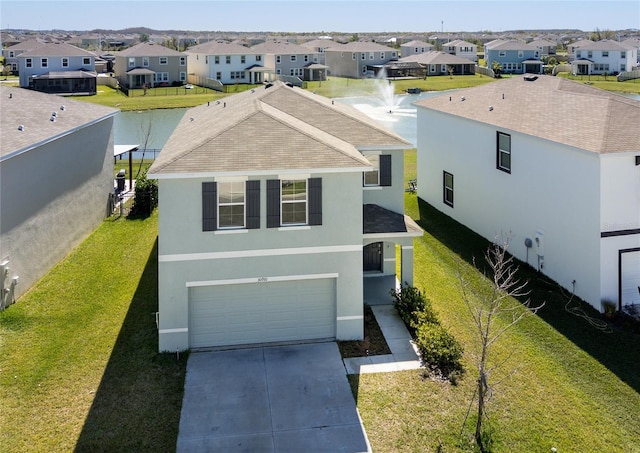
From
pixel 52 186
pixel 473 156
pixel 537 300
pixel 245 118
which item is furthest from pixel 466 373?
pixel 52 186

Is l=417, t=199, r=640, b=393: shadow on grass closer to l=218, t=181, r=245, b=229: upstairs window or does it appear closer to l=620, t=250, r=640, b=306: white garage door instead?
l=620, t=250, r=640, b=306: white garage door

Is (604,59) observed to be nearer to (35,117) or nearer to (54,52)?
(54,52)

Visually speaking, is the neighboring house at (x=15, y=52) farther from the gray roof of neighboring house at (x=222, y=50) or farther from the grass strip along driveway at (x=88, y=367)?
the grass strip along driveway at (x=88, y=367)

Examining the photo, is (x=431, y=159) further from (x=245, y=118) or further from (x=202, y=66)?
(x=202, y=66)

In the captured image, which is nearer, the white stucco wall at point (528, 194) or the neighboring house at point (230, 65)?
the white stucco wall at point (528, 194)

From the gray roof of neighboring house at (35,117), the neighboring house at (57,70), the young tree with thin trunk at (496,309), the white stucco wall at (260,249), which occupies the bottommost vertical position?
the young tree with thin trunk at (496,309)

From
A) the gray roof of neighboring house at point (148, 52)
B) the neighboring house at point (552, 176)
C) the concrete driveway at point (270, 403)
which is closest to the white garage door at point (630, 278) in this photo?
the neighboring house at point (552, 176)

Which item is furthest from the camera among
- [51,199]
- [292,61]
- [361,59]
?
[361,59]

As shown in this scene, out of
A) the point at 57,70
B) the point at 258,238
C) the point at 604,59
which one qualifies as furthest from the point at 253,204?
the point at 604,59
